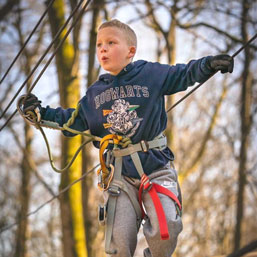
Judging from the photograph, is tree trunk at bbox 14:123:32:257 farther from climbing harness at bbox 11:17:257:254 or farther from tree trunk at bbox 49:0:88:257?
climbing harness at bbox 11:17:257:254

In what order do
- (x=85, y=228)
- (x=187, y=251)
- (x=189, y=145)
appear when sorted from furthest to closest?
(x=187, y=251), (x=189, y=145), (x=85, y=228)

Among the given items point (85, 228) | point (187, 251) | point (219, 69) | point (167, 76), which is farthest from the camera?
point (187, 251)

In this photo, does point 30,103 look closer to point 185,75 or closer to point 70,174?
point 185,75

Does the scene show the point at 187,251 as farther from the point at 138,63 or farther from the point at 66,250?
the point at 138,63

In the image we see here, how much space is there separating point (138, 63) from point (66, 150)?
169 inches

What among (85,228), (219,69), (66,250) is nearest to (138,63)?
(219,69)

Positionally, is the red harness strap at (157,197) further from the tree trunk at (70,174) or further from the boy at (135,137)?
the tree trunk at (70,174)

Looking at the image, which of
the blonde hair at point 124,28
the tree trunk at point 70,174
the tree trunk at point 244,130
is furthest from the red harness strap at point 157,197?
the tree trunk at point 244,130

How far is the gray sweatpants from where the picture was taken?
2621 millimetres

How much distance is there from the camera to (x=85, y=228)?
25.2ft

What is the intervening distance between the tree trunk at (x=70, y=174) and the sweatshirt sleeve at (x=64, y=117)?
3.84 meters

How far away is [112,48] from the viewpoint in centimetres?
280

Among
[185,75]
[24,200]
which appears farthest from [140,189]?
[24,200]

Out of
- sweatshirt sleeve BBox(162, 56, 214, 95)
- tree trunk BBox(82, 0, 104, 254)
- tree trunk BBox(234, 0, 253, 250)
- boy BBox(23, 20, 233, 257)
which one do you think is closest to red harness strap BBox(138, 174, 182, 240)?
boy BBox(23, 20, 233, 257)
